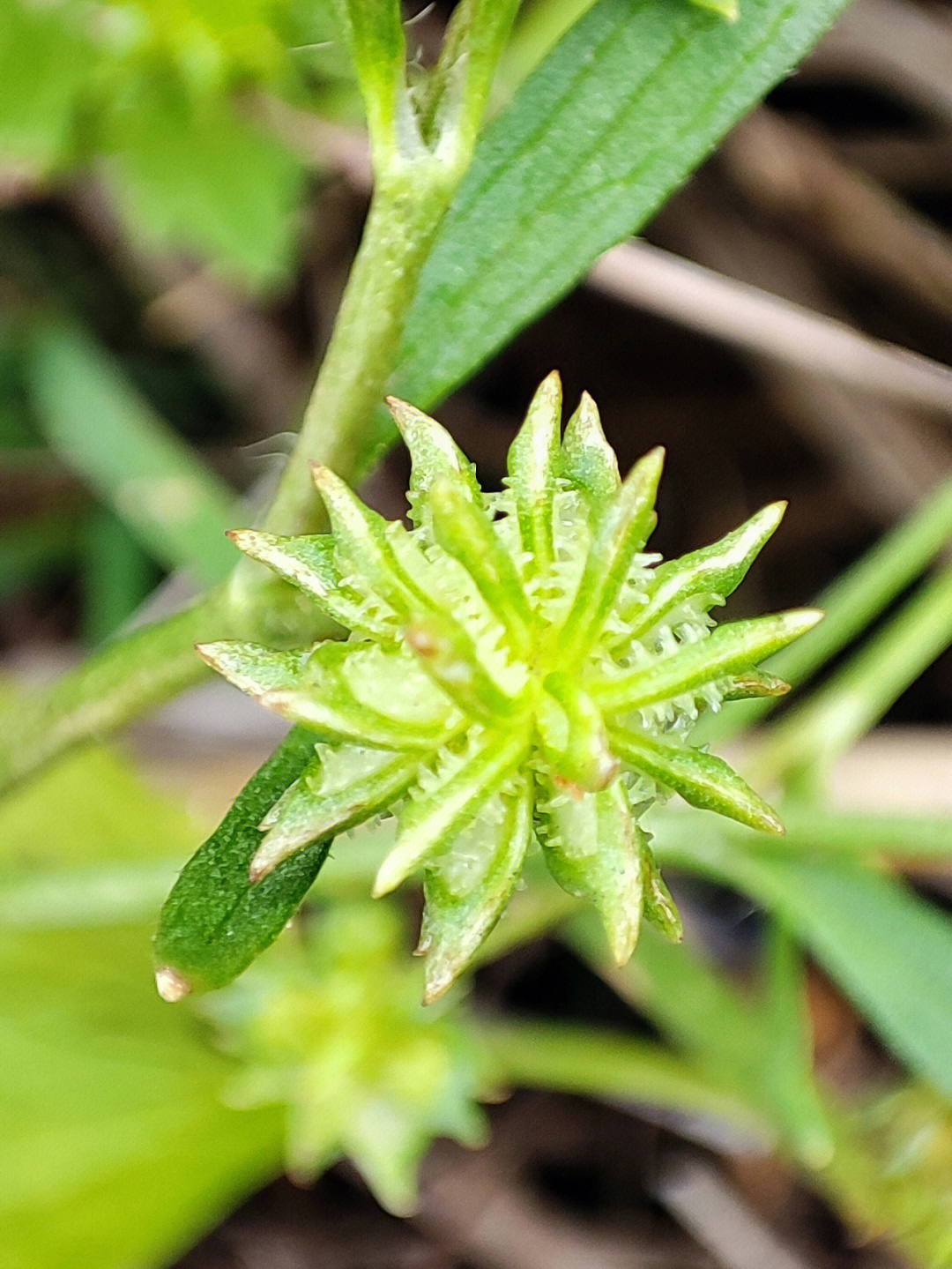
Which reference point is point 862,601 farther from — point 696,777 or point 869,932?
point 696,777

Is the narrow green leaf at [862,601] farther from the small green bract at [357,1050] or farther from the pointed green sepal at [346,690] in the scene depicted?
the pointed green sepal at [346,690]

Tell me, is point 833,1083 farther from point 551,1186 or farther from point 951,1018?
point 951,1018

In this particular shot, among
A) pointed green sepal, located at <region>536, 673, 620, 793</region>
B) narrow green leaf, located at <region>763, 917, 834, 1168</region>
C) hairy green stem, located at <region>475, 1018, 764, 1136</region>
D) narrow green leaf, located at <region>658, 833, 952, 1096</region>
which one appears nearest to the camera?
pointed green sepal, located at <region>536, 673, 620, 793</region>

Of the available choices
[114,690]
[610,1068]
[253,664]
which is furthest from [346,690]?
[610,1068]

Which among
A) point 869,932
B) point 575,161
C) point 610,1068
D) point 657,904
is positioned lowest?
point 610,1068

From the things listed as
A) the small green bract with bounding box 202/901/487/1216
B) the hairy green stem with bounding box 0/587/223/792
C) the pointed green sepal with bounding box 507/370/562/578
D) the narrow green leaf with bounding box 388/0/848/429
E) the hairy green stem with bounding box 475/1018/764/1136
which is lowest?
the hairy green stem with bounding box 475/1018/764/1136

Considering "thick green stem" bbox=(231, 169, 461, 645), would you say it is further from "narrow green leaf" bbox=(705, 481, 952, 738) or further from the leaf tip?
"narrow green leaf" bbox=(705, 481, 952, 738)

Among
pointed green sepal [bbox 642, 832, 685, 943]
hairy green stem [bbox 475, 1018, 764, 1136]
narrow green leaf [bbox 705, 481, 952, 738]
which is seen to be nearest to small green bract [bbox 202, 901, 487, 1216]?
hairy green stem [bbox 475, 1018, 764, 1136]

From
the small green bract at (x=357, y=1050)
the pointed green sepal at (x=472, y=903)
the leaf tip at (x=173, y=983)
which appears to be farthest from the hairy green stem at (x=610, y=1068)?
the pointed green sepal at (x=472, y=903)
